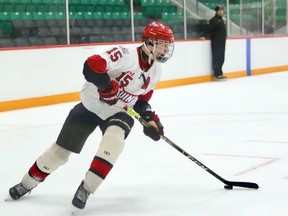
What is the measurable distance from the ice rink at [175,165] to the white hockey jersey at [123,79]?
16.9 inches

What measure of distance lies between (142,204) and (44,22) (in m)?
5.64

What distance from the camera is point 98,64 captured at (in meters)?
2.42

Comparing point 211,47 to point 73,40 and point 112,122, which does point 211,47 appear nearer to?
point 73,40

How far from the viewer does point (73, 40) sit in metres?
7.64

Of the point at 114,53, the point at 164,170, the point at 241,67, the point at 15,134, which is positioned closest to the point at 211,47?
the point at 241,67

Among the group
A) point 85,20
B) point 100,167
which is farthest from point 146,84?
point 85,20

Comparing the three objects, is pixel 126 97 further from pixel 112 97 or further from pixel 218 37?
pixel 218 37

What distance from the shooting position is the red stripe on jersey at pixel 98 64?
241 cm

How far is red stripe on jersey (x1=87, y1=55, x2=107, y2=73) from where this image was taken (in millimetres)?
2412

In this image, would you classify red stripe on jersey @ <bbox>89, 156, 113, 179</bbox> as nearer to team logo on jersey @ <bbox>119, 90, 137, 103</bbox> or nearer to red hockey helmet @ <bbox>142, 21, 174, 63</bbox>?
team logo on jersey @ <bbox>119, 90, 137, 103</bbox>

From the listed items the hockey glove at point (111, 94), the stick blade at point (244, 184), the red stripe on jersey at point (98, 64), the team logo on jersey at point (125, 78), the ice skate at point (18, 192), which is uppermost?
the red stripe on jersey at point (98, 64)

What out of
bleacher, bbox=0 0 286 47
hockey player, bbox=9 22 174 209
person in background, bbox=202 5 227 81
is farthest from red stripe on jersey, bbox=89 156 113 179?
person in background, bbox=202 5 227 81

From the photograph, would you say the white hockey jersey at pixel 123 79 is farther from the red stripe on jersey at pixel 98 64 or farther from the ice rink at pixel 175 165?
the ice rink at pixel 175 165

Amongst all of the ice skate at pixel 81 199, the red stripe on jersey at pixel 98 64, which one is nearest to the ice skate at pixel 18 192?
the ice skate at pixel 81 199
